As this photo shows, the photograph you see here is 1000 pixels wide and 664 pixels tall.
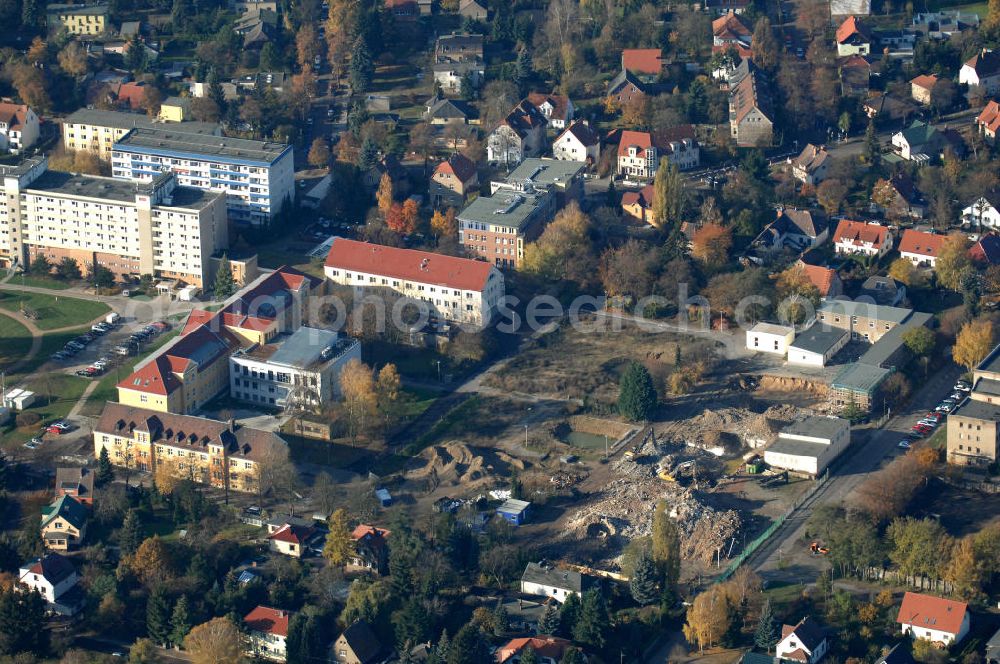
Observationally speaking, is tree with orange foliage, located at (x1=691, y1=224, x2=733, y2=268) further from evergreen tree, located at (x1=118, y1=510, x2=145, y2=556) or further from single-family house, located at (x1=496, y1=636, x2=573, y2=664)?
evergreen tree, located at (x1=118, y1=510, x2=145, y2=556)

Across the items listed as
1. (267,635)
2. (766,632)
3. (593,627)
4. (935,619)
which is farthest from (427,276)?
(935,619)

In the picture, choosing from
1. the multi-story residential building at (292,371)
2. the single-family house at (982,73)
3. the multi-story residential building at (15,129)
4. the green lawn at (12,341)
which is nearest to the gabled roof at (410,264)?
the multi-story residential building at (292,371)

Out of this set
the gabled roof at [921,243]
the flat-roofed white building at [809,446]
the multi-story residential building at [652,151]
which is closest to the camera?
the flat-roofed white building at [809,446]

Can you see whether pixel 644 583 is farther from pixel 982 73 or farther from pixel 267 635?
pixel 982 73

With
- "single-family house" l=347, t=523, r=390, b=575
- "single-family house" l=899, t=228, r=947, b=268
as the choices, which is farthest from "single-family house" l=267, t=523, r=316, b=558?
"single-family house" l=899, t=228, r=947, b=268

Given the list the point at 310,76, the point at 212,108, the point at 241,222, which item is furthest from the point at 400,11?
the point at 241,222

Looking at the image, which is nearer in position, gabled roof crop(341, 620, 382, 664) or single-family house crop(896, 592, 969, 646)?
single-family house crop(896, 592, 969, 646)

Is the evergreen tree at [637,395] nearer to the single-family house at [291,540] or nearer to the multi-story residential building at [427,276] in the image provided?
the multi-story residential building at [427,276]
